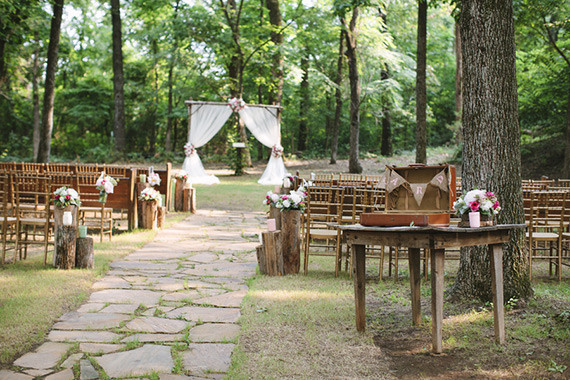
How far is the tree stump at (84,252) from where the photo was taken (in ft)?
23.7

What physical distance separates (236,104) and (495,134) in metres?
16.8

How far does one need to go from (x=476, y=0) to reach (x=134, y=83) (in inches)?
1201

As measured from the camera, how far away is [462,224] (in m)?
4.42

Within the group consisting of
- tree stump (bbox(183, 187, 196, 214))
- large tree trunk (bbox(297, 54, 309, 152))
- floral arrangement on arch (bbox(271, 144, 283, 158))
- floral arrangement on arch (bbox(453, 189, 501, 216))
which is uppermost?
large tree trunk (bbox(297, 54, 309, 152))

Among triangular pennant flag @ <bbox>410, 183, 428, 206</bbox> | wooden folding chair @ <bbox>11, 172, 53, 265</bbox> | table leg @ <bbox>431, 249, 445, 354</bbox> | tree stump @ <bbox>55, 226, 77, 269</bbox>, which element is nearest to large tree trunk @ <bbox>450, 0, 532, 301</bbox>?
triangular pennant flag @ <bbox>410, 183, 428, 206</bbox>

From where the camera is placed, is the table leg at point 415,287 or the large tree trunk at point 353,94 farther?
the large tree trunk at point 353,94

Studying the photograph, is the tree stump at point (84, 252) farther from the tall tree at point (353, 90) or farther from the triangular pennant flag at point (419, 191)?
the tall tree at point (353, 90)

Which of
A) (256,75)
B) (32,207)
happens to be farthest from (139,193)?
(256,75)

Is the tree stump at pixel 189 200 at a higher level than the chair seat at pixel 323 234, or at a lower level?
higher

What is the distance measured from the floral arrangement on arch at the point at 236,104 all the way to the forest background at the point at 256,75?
282cm

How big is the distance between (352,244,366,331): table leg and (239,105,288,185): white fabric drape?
16.9 meters

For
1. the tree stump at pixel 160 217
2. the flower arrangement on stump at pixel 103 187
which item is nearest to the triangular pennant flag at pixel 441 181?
the flower arrangement on stump at pixel 103 187

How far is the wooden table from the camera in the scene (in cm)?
411

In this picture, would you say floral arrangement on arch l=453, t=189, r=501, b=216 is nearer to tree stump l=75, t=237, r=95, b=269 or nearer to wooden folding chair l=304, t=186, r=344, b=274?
wooden folding chair l=304, t=186, r=344, b=274
